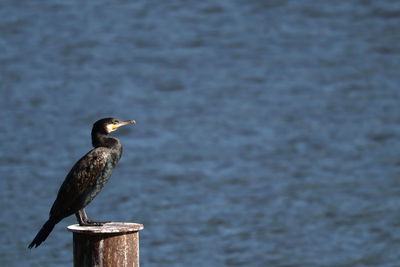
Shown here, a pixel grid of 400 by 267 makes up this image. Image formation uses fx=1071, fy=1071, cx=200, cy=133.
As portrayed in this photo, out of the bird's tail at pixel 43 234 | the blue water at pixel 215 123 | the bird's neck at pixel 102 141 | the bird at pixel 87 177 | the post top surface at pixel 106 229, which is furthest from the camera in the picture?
the blue water at pixel 215 123

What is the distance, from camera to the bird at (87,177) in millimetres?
5961

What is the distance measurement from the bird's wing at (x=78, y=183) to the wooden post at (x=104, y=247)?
896 mm

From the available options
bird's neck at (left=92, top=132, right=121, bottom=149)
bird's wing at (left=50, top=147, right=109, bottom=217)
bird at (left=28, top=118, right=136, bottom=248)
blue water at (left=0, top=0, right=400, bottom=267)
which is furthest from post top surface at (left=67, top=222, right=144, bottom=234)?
blue water at (left=0, top=0, right=400, bottom=267)

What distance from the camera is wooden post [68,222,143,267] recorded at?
5016 mm

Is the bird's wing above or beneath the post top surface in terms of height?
above

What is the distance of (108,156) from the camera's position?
6.16 metres

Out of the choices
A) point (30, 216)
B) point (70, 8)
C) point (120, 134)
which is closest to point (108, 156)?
point (30, 216)

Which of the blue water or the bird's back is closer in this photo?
the bird's back

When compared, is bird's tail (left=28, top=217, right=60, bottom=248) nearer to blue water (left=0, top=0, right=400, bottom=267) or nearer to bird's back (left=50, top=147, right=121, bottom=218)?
bird's back (left=50, top=147, right=121, bottom=218)

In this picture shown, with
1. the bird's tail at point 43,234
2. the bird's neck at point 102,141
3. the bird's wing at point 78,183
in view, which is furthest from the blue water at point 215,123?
the bird's tail at point 43,234

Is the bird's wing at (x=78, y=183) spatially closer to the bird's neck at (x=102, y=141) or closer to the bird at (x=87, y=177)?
the bird at (x=87, y=177)

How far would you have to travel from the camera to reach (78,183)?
19.6ft

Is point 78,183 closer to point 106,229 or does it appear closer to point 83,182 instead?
point 83,182

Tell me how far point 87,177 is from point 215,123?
26.7ft
